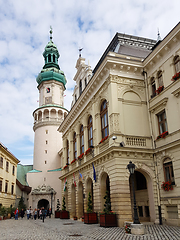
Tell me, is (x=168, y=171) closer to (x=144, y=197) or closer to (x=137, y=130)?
(x=144, y=197)

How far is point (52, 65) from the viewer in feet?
200

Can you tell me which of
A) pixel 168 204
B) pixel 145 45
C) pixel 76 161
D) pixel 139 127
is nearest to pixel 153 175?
pixel 168 204

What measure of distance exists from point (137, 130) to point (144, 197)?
18.8ft

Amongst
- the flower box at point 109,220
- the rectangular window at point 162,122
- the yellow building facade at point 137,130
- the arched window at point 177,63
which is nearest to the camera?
the flower box at point 109,220

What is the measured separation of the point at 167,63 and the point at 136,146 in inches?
272

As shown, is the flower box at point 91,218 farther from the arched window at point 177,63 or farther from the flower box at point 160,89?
the arched window at point 177,63

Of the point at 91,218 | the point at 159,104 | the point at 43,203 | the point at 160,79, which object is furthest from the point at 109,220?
the point at 43,203

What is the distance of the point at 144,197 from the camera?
21.5 meters

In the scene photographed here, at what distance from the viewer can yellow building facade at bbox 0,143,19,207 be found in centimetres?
3828

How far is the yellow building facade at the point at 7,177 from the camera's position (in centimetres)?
3828

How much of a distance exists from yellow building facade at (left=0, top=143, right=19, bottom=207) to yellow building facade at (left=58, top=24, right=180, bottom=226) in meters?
17.2

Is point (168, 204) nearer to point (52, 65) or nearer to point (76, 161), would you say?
point (76, 161)

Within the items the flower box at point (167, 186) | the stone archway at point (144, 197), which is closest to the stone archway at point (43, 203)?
the stone archway at point (144, 197)

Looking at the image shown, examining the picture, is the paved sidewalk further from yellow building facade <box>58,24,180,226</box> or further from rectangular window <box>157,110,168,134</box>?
rectangular window <box>157,110,168,134</box>
